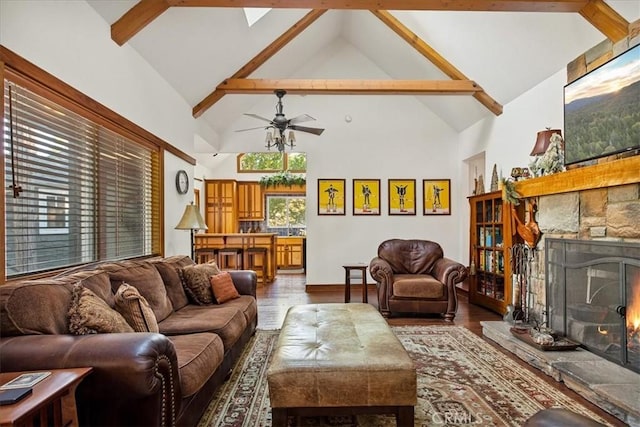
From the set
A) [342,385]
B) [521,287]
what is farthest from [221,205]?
[342,385]

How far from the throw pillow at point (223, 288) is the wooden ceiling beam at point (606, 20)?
12.8 ft

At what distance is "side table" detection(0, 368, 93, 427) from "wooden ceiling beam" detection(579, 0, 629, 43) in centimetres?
420

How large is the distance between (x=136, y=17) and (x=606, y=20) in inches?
152

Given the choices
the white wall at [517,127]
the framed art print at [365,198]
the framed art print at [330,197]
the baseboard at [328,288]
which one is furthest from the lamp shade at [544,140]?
the baseboard at [328,288]

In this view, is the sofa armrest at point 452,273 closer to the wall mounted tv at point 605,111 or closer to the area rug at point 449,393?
the area rug at point 449,393

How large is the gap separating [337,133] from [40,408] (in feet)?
19.3

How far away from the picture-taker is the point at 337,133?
21.6 ft

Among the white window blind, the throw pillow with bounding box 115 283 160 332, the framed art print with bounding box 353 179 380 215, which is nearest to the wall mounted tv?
the throw pillow with bounding box 115 283 160 332

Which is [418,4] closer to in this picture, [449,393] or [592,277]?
[592,277]

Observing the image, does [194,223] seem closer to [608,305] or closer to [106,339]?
[106,339]

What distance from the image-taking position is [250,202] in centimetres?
1038

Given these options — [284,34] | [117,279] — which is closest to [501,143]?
[284,34]

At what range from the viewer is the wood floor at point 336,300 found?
2.72 metres

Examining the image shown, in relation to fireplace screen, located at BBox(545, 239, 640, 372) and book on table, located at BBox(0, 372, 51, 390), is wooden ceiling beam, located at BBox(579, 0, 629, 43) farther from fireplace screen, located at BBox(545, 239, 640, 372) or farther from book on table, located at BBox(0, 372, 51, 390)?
book on table, located at BBox(0, 372, 51, 390)
